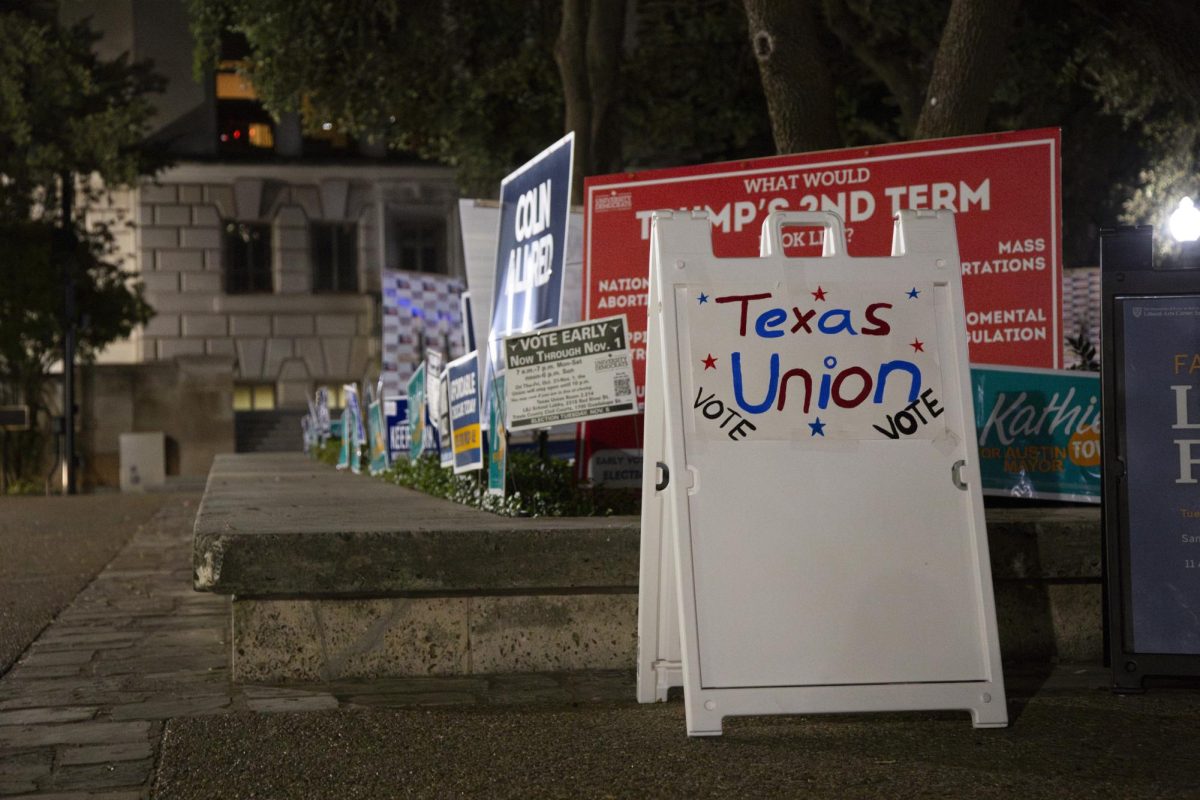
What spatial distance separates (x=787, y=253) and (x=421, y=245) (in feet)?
101

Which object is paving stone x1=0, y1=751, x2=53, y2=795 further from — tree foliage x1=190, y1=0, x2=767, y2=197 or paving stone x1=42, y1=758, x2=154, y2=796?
tree foliage x1=190, y1=0, x2=767, y2=197

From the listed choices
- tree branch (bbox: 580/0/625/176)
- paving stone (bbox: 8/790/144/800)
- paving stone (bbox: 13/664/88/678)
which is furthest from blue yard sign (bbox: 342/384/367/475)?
paving stone (bbox: 8/790/144/800)

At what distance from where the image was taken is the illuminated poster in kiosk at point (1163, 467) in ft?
17.3

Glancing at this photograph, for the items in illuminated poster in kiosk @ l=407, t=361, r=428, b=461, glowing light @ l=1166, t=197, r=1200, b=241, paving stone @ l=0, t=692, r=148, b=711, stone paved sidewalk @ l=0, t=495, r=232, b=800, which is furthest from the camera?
illuminated poster in kiosk @ l=407, t=361, r=428, b=461

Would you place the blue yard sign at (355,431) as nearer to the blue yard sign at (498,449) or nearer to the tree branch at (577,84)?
the tree branch at (577,84)

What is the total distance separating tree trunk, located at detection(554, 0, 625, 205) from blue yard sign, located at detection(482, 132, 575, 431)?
4.31 m

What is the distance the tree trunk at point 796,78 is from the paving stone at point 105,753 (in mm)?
6117

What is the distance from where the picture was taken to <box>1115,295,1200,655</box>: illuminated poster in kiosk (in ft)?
17.3

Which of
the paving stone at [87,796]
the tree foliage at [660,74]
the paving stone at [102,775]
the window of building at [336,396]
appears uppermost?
the tree foliage at [660,74]

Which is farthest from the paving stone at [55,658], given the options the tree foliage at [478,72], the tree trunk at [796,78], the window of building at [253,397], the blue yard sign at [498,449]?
the window of building at [253,397]

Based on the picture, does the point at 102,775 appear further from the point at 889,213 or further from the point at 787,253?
the point at 889,213

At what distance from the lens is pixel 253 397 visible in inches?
1453

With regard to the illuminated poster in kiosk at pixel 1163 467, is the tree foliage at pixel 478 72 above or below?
above

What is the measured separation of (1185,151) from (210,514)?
1430cm
